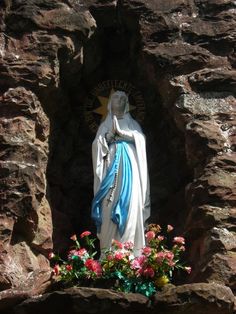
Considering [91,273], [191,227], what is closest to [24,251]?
[91,273]

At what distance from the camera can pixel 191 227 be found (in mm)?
7309

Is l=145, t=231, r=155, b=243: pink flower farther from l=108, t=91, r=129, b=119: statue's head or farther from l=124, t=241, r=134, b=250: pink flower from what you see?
l=108, t=91, r=129, b=119: statue's head

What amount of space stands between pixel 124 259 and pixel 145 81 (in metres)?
2.29

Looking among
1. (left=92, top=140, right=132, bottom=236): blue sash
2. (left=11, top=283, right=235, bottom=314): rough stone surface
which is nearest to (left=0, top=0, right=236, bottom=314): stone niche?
(left=92, top=140, right=132, bottom=236): blue sash

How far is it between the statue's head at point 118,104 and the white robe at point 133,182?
48 mm

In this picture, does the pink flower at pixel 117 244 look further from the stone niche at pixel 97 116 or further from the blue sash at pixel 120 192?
the stone niche at pixel 97 116

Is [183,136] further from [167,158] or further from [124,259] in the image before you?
[124,259]

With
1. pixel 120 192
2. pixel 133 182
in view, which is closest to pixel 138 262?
pixel 120 192

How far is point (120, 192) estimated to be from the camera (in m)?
7.42

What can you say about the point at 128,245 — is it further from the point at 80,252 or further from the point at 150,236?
the point at 80,252

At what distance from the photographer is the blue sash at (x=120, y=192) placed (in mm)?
7289

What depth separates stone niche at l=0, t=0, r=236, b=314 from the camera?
7.23 metres

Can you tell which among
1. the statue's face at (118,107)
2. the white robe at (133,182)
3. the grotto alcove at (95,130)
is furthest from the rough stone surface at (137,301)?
the statue's face at (118,107)

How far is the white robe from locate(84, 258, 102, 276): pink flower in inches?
23.5
